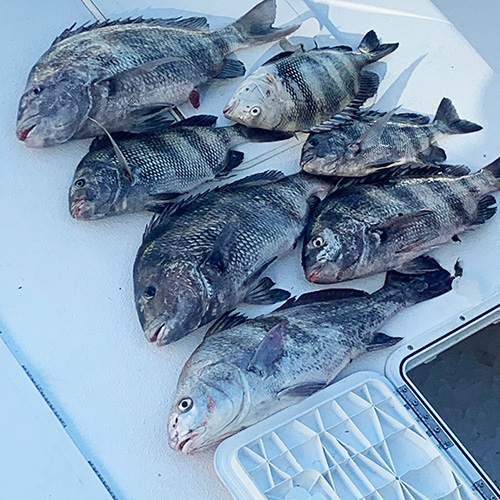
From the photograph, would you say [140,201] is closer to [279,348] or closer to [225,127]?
[225,127]

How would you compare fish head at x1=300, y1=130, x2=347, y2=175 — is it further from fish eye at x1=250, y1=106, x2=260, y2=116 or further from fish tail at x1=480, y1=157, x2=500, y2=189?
fish tail at x1=480, y1=157, x2=500, y2=189

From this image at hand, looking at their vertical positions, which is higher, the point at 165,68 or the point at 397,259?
the point at 165,68

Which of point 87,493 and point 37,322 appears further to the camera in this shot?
point 37,322

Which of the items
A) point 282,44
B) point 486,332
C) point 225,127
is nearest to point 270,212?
point 225,127

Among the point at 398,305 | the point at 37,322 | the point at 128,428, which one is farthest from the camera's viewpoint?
the point at 398,305

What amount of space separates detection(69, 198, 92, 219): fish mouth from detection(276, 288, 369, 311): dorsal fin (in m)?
0.69

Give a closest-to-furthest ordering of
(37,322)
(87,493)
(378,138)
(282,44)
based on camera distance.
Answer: (87,493), (37,322), (378,138), (282,44)

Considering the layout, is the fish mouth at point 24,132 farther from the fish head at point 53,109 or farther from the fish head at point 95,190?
the fish head at point 95,190

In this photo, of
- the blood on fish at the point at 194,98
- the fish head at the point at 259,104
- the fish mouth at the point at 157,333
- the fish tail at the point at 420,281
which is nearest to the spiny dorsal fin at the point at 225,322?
the fish mouth at the point at 157,333

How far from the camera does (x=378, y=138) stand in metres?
2.74

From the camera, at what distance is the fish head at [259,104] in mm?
2752

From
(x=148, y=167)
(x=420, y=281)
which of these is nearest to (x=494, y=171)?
(x=420, y=281)

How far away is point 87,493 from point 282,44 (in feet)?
6.10

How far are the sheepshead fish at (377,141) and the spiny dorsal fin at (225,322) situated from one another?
0.61 meters
